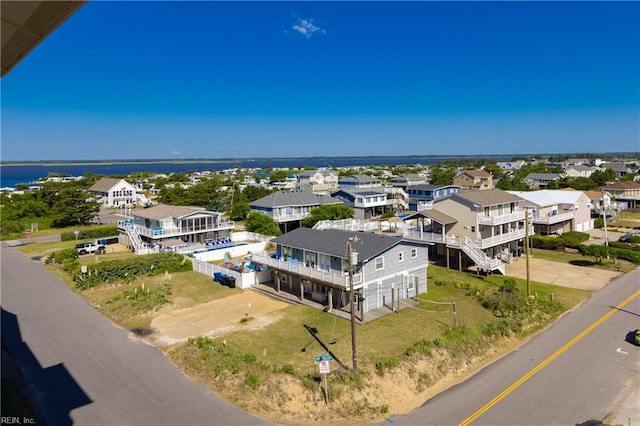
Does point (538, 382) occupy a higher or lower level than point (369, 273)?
lower

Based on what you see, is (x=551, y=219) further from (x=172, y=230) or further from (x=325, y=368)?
(x=172, y=230)

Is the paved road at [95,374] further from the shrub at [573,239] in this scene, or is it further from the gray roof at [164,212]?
the shrub at [573,239]

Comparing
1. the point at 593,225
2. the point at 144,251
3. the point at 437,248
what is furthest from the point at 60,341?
the point at 593,225

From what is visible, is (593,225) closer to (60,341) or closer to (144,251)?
(144,251)

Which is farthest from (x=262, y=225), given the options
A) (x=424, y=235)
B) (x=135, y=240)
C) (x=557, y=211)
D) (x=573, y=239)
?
(x=557, y=211)

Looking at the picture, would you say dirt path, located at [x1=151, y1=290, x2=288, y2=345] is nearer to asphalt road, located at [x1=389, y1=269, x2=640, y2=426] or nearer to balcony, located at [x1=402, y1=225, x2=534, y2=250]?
asphalt road, located at [x1=389, y1=269, x2=640, y2=426]

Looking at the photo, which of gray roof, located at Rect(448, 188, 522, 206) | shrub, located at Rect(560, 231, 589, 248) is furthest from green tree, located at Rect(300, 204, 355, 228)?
shrub, located at Rect(560, 231, 589, 248)

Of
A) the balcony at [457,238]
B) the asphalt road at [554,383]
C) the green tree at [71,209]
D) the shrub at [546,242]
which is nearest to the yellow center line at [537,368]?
the asphalt road at [554,383]
